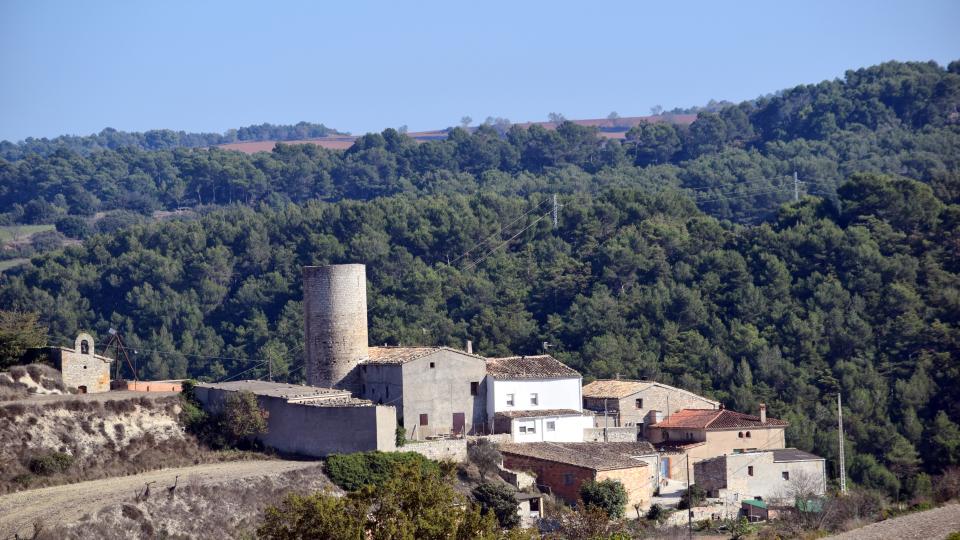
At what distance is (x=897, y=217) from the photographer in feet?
203

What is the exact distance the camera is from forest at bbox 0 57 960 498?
170 feet

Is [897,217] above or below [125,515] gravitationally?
above

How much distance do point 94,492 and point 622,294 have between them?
1318 inches

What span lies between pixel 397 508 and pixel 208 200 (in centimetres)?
9117

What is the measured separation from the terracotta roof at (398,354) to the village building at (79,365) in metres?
6.76

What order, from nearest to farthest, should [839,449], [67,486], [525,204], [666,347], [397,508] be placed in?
[397,508] < [67,486] < [839,449] < [666,347] < [525,204]

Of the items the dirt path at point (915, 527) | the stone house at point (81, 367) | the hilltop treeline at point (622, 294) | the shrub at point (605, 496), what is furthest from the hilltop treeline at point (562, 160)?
the dirt path at point (915, 527)

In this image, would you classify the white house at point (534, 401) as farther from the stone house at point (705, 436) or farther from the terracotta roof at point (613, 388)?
the stone house at point (705, 436)

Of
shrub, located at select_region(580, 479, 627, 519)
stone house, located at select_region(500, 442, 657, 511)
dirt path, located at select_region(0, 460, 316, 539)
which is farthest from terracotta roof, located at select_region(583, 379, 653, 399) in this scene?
dirt path, located at select_region(0, 460, 316, 539)

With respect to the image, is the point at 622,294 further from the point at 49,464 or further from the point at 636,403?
the point at 49,464

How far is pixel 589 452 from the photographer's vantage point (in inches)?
1486

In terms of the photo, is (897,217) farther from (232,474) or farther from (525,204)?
(232,474)

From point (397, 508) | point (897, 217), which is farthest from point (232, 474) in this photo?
point (897, 217)

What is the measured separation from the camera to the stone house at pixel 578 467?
3556 centimetres
